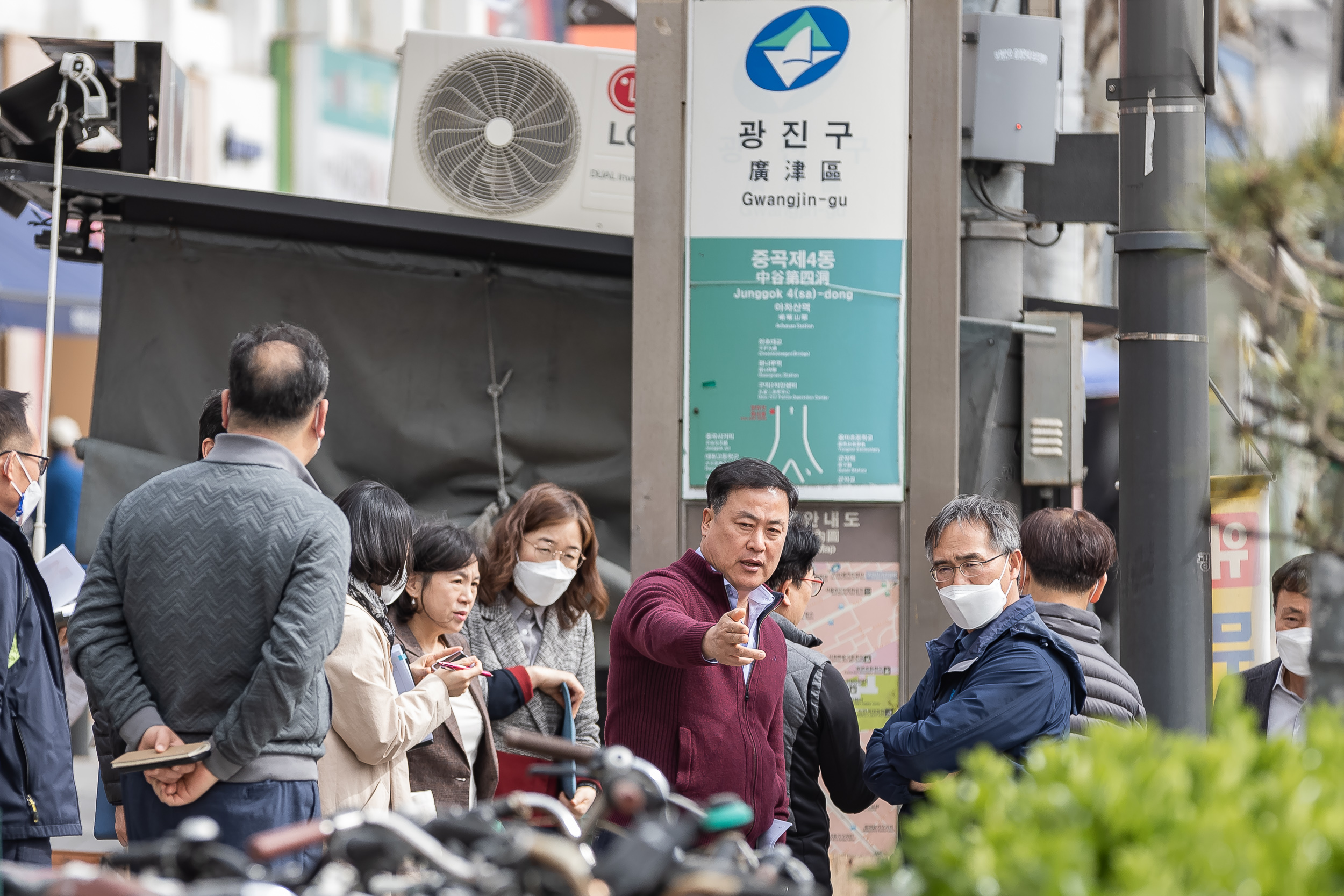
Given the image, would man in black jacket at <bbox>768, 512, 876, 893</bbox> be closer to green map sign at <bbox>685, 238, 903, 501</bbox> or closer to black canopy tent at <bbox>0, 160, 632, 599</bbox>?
green map sign at <bbox>685, 238, 903, 501</bbox>

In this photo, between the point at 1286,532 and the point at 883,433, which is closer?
the point at 1286,532

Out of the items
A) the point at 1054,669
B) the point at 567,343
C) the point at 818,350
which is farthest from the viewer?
the point at 567,343

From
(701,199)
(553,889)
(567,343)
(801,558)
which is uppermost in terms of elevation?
(701,199)

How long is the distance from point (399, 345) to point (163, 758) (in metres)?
3.70

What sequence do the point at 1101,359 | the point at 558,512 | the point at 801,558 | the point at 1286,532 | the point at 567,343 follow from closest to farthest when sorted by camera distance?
the point at 1286,532 → the point at 801,558 → the point at 558,512 → the point at 567,343 → the point at 1101,359

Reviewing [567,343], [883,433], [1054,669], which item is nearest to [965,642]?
[1054,669]

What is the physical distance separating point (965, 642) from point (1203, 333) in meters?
1.13

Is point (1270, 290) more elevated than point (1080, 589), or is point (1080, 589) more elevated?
point (1270, 290)

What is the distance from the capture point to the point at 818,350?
5539mm

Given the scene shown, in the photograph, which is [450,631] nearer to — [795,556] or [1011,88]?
[795,556]

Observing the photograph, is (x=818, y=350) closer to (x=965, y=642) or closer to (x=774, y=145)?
(x=774, y=145)

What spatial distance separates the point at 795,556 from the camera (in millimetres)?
4422

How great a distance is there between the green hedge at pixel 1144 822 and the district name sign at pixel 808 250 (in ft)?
11.0

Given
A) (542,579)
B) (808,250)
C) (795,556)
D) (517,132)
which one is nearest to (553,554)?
(542,579)
